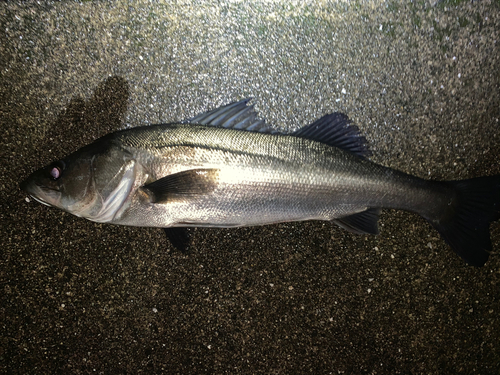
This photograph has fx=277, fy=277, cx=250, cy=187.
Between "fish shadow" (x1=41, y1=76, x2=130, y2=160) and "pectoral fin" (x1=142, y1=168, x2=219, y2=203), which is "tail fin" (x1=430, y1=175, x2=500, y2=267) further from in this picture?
"fish shadow" (x1=41, y1=76, x2=130, y2=160)

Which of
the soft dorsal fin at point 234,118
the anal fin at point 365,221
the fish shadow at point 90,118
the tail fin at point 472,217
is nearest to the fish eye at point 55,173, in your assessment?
the fish shadow at point 90,118

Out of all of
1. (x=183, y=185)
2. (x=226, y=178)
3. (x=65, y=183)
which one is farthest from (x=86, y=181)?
(x=226, y=178)

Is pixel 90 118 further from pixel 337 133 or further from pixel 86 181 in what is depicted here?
pixel 337 133

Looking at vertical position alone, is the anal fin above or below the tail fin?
below

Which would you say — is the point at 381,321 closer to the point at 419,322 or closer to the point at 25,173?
the point at 419,322

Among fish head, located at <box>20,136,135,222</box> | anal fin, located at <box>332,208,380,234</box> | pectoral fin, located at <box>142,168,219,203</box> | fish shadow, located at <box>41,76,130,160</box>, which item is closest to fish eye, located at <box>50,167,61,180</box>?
fish head, located at <box>20,136,135,222</box>

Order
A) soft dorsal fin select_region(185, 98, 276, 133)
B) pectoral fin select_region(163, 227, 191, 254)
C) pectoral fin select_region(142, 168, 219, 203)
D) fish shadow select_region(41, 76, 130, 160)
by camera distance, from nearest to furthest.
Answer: pectoral fin select_region(142, 168, 219, 203)
soft dorsal fin select_region(185, 98, 276, 133)
pectoral fin select_region(163, 227, 191, 254)
fish shadow select_region(41, 76, 130, 160)

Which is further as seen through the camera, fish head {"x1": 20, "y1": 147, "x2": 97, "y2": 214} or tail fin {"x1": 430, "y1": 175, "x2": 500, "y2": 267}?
tail fin {"x1": 430, "y1": 175, "x2": 500, "y2": 267}
